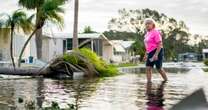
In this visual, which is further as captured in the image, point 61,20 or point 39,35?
point 39,35

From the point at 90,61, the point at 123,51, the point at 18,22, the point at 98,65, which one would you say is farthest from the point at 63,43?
the point at 90,61

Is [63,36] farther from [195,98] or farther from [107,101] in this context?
[195,98]

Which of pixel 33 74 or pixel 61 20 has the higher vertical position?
pixel 61 20

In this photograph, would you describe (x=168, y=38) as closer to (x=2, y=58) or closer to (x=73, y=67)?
(x=2, y=58)

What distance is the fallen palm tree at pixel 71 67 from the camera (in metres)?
18.5

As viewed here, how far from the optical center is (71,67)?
738 inches

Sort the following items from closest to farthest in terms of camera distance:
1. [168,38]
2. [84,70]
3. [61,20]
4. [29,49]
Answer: [84,70] → [61,20] → [29,49] → [168,38]

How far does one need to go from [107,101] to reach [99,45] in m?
60.8

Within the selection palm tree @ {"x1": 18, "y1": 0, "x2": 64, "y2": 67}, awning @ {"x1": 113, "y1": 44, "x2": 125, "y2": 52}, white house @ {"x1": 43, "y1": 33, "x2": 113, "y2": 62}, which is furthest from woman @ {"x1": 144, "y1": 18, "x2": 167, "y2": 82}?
awning @ {"x1": 113, "y1": 44, "x2": 125, "y2": 52}

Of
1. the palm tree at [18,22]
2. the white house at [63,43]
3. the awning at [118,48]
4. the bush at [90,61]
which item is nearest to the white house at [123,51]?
the awning at [118,48]

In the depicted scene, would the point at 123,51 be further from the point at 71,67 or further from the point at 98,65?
the point at 71,67

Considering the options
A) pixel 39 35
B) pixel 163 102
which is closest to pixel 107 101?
pixel 163 102

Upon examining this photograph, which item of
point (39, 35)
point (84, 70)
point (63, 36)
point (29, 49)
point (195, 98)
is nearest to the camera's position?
point (195, 98)

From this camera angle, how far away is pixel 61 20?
2998 cm
